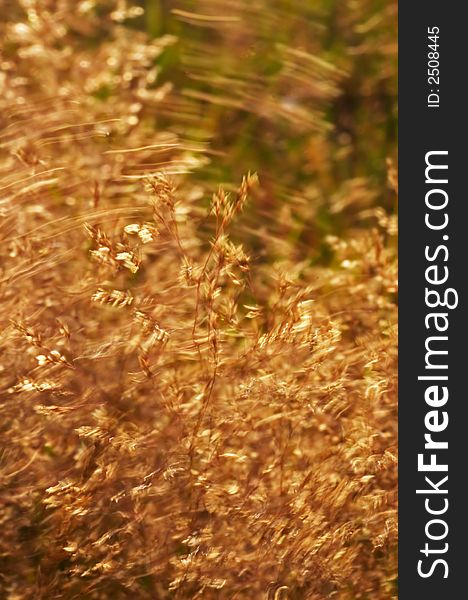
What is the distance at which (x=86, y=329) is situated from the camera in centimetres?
174

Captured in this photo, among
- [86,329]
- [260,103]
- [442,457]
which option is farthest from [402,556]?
[260,103]

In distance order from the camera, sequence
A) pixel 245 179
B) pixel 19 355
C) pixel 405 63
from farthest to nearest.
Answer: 1. pixel 405 63
2. pixel 19 355
3. pixel 245 179

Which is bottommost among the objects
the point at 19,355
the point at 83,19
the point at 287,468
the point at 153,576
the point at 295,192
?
the point at 153,576

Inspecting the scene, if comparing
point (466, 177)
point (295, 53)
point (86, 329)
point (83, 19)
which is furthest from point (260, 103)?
point (86, 329)

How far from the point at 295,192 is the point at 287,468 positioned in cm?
133

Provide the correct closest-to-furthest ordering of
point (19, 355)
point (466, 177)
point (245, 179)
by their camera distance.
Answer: point (245, 179) < point (19, 355) < point (466, 177)

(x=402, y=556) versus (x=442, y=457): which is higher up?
(x=442, y=457)

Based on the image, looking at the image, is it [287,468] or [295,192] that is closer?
[287,468]

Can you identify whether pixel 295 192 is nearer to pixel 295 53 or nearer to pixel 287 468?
pixel 295 53

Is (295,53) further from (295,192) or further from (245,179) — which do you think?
(245,179)

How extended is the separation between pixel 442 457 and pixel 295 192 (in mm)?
1271

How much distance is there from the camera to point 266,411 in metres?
1.70

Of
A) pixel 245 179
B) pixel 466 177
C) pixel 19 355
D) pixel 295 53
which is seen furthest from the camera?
pixel 295 53

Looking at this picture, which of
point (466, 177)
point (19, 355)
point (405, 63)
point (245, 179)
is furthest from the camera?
point (405, 63)
